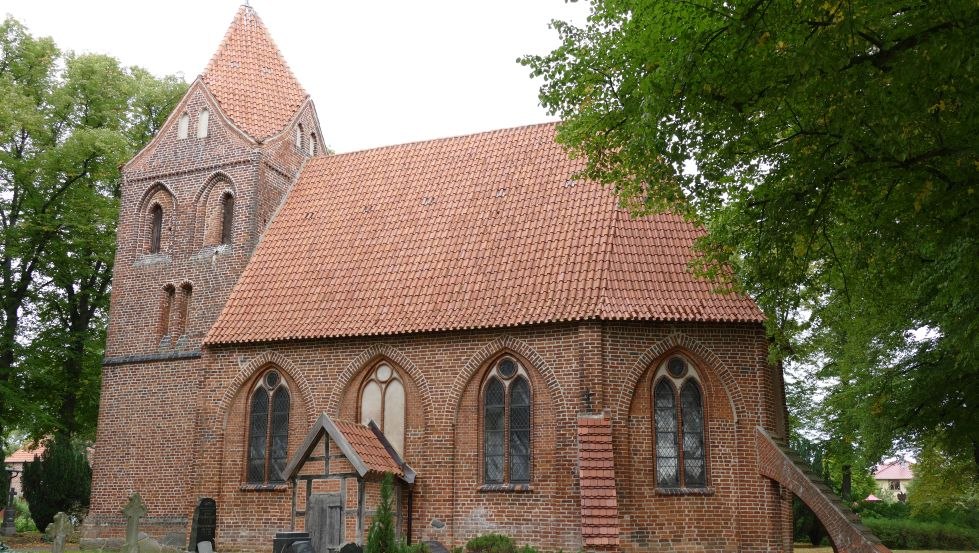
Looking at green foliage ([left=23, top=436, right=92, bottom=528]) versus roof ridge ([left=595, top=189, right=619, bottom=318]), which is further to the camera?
green foliage ([left=23, top=436, right=92, bottom=528])

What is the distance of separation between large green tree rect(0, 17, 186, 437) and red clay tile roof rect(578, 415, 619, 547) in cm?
1596

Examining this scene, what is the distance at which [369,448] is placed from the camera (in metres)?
16.2

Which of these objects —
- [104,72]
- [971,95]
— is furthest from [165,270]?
[971,95]

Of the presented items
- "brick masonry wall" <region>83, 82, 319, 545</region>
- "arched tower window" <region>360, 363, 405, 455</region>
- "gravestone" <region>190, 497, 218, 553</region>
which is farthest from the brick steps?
"gravestone" <region>190, 497, 218, 553</region>

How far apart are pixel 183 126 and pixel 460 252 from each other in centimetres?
833

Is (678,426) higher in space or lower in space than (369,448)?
higher

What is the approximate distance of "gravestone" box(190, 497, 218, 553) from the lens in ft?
56.7

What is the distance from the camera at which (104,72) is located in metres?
27.1

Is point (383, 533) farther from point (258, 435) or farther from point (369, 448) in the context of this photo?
point (258, 435)

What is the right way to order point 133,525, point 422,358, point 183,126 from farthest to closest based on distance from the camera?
point 183,126, point 422,358, point 133,525

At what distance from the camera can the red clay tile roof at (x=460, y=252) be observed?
16.2 meters

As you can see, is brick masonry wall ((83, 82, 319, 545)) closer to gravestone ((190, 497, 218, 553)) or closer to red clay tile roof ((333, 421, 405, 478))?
gravestone ((190, 497, 218, 553))

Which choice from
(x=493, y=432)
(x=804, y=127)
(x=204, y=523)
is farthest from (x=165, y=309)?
(x=804, y=127)

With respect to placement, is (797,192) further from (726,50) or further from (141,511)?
(141,511)
